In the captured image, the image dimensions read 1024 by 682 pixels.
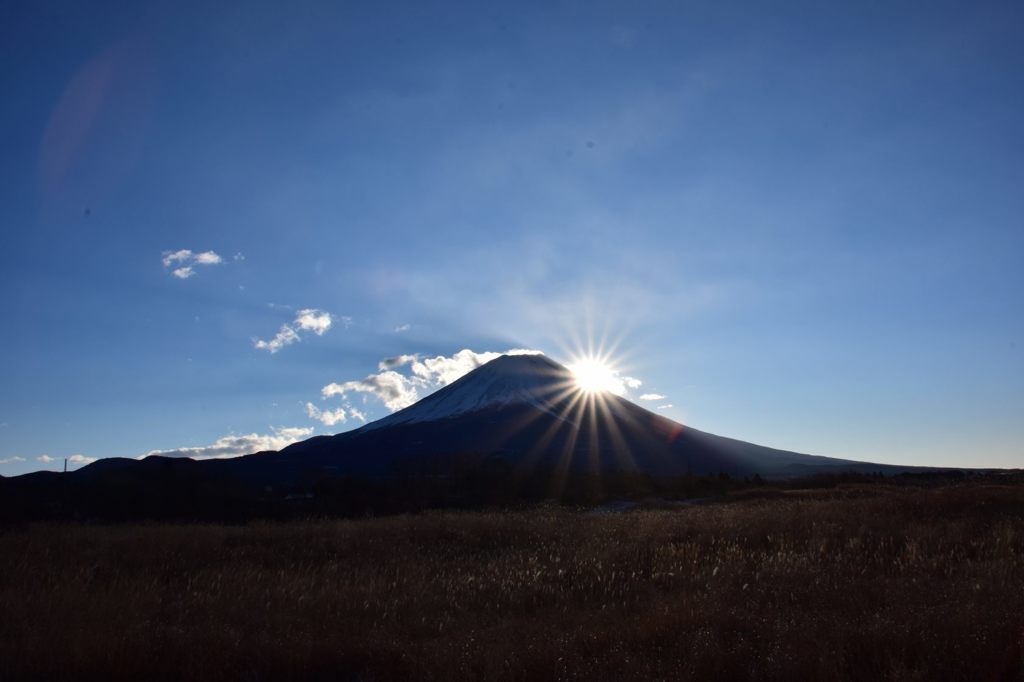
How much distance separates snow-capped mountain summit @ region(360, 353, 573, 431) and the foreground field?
379ft

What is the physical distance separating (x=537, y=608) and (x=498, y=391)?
130532mm

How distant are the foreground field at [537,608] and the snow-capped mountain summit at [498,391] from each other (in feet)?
379

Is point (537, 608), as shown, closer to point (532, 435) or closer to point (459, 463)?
point (459, 463)

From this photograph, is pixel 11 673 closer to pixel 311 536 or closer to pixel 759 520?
pixel 311 536

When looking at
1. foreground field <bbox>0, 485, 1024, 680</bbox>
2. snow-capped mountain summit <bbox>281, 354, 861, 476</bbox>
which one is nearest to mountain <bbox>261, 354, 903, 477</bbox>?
snow-capped mountain summit <bbox>281, 354, 861, 476</bbox>

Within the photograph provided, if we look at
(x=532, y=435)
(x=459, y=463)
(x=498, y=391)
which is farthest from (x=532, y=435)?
(x=459, y=463)

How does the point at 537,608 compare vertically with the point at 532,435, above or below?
below

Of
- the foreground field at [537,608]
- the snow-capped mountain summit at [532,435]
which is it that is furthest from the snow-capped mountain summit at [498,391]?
the foreground field at [537,608]

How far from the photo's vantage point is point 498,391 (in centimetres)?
13700

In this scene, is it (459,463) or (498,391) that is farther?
(498,391)

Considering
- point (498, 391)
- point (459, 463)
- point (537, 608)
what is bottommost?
point (537, 608)

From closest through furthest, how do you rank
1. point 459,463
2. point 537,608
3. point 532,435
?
point 537,608 → point 459,463 → point 532,435

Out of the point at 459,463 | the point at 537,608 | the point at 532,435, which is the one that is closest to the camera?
the point at 537,608

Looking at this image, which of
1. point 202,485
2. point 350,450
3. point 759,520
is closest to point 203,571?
point 759,520
